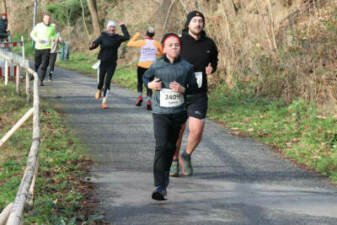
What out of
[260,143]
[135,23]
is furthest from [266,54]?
→ [135,23]

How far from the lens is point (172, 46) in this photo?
572 centimetres

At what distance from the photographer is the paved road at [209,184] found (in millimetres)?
5375

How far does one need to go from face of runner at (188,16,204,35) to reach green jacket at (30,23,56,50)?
9.09 metres

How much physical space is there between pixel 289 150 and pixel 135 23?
2141cm

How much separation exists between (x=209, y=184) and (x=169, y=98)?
4.57ft

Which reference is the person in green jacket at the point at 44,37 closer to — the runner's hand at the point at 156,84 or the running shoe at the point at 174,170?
the running shoe at the point at 174,170

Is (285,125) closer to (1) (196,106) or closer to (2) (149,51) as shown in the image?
(2) (149,51)

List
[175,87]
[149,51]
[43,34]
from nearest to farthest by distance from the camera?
1. [175,87]
2. [149,51]
3. [43,34]

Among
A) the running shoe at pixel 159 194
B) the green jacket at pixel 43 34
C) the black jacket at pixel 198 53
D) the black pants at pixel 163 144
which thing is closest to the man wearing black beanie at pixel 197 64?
the black jacket at pixel 198 53

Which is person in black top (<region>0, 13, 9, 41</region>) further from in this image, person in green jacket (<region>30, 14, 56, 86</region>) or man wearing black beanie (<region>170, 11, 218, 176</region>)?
man wearing black beanie (<region>170, 11, 218, 176</region>)

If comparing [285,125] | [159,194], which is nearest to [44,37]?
[285,125]

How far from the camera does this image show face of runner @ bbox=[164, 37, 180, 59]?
5727mm

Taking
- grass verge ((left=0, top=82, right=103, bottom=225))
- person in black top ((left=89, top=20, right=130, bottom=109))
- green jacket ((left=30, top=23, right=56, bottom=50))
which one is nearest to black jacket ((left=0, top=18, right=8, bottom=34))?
green jacket ((left=30, top=23, right=56, bottom=50))

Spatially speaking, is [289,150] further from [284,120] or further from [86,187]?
[86,187]
